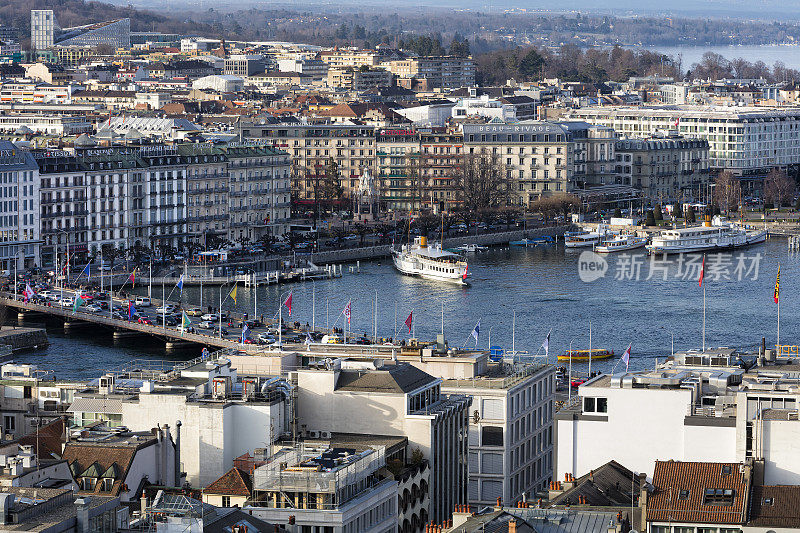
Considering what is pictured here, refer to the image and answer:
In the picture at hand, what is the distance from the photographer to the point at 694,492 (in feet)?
60.4

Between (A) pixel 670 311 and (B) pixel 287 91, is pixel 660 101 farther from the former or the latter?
(A) pixel 670 311

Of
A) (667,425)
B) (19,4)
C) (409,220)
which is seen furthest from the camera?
(19,4)

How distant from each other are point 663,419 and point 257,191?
46.7 metres

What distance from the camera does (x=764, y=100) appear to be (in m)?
119

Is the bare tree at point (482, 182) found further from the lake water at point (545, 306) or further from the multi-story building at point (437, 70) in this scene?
the multi-story building at point (437, 70)

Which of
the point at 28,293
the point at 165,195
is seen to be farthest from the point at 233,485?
the point at 165,195

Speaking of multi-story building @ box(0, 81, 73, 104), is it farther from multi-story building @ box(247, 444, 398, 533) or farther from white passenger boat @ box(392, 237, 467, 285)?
multi-story building @ box(247, 444, 398, 533)

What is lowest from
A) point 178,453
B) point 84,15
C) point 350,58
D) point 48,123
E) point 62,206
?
point 62,206

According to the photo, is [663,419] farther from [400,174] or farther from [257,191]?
[400,174]

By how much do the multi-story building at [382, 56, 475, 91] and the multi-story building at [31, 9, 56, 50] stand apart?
25699 mm

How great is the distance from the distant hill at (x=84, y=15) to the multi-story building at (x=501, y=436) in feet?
445

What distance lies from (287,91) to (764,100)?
2752 centimetres

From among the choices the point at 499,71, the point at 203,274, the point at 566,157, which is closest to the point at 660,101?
the point at 499,71

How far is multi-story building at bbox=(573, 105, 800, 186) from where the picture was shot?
9338cm
